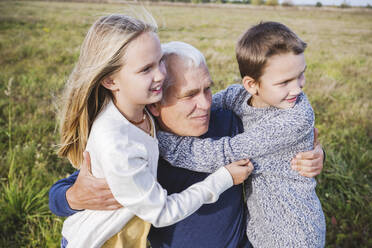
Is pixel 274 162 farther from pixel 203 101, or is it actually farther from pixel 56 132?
pixel 56 132

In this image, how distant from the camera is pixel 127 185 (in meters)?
1.41

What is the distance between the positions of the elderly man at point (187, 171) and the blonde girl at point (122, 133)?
0.43 ft

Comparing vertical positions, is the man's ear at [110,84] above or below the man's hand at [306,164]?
above

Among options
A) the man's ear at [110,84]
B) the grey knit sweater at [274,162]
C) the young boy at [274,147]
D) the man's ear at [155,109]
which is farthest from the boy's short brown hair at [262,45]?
the man's ear at [110,84]

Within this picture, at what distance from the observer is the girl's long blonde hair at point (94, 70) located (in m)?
1.57

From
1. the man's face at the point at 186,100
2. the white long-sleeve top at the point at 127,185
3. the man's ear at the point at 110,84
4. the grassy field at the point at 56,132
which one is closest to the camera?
the white long-sleeve top at the point at 127,185

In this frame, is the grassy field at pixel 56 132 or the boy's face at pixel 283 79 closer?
the boy's face at pixel 283 79

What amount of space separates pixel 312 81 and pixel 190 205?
273 inches

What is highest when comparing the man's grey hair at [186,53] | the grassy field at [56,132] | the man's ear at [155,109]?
the man's grey hair at [186,53]

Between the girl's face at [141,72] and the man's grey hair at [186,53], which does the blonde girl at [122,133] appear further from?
the man's grey hair at [186,53]

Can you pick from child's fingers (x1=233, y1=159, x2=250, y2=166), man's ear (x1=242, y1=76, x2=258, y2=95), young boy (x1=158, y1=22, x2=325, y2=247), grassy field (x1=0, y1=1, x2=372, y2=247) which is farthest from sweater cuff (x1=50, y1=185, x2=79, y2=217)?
man's ear (x1=242, y1=76, x2=258, y2=95)

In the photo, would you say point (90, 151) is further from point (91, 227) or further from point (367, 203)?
point (367, 203)

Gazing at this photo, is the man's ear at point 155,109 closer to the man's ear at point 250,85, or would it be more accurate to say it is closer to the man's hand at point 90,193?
the man's hand at point 90,193

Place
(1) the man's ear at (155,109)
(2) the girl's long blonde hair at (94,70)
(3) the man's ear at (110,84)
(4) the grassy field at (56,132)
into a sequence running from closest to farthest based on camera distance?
(2) the girl's long blonde hair at (94,70)
(3) the man's ear at (110,84)
(1) the man's ear at (155,109)
(4) the grassy field at (56,132)
